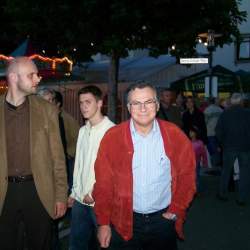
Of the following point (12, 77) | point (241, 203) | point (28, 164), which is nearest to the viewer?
point (28, 164)

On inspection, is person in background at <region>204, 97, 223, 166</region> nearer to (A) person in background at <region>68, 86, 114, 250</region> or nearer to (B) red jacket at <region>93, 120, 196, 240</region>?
(A) person in background at <region>68, 86, 114, 250</region>

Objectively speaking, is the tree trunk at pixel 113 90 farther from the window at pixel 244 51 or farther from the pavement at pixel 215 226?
the window at pixel 244 51

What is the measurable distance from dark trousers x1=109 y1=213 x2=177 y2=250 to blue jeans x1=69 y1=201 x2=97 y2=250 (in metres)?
0.98

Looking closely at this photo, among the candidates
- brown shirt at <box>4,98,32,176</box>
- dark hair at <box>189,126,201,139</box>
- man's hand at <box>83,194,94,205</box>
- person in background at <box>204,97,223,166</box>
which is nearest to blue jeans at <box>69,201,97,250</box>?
man's hand at <box>83,194,94,205</box>

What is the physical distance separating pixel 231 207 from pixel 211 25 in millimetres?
9405

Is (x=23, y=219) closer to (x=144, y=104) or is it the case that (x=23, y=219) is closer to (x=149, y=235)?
(x=149, y=235)

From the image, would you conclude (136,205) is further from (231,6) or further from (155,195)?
(231,6)

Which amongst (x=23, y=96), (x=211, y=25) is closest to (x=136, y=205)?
(x=23, y=96)

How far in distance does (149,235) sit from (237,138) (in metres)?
5.73

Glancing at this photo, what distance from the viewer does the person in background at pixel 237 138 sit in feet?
30.7

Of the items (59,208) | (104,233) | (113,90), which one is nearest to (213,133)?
(113,90)

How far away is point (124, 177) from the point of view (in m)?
3.80

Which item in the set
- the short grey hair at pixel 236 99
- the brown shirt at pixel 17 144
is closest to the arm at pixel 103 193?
the brown shirt at pixel 17 144

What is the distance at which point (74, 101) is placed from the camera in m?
19.7
